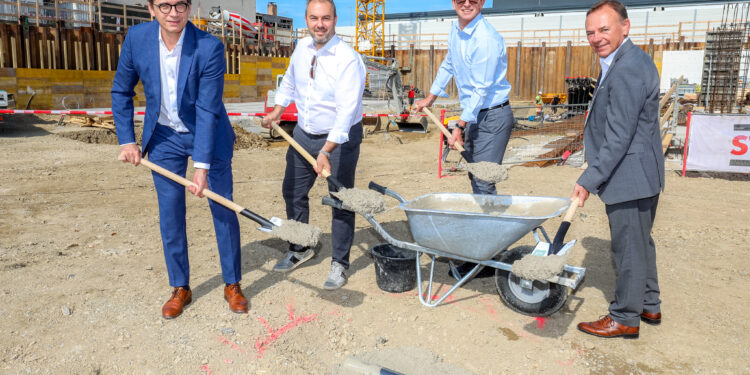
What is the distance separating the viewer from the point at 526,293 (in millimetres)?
3527

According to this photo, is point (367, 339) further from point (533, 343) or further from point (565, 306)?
point (565, 306)

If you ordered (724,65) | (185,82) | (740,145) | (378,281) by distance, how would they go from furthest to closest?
(724,65), (740,145), (378,281), (185,82)

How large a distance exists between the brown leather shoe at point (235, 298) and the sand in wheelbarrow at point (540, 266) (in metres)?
1.83

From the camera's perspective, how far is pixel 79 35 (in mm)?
15680

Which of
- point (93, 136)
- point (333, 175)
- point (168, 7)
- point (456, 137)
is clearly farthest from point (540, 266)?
point (93, 136)

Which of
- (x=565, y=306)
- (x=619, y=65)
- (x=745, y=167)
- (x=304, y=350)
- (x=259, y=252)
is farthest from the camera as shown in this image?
(x=745, y=167)

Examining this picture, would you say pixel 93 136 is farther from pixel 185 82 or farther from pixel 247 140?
pixel 185 82

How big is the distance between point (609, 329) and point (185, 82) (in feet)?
9.62

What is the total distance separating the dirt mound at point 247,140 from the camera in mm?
11943

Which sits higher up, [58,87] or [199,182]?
[58,87]

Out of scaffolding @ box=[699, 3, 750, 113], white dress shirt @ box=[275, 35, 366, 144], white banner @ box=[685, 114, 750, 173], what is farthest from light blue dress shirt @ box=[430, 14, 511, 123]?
scaffolding @ box=[699, 3, 750, 113]

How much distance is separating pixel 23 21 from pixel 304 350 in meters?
16.0

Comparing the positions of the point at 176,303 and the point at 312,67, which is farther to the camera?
the point at 312,67

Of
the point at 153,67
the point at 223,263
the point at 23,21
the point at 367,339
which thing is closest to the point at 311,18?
the point at 153,67
